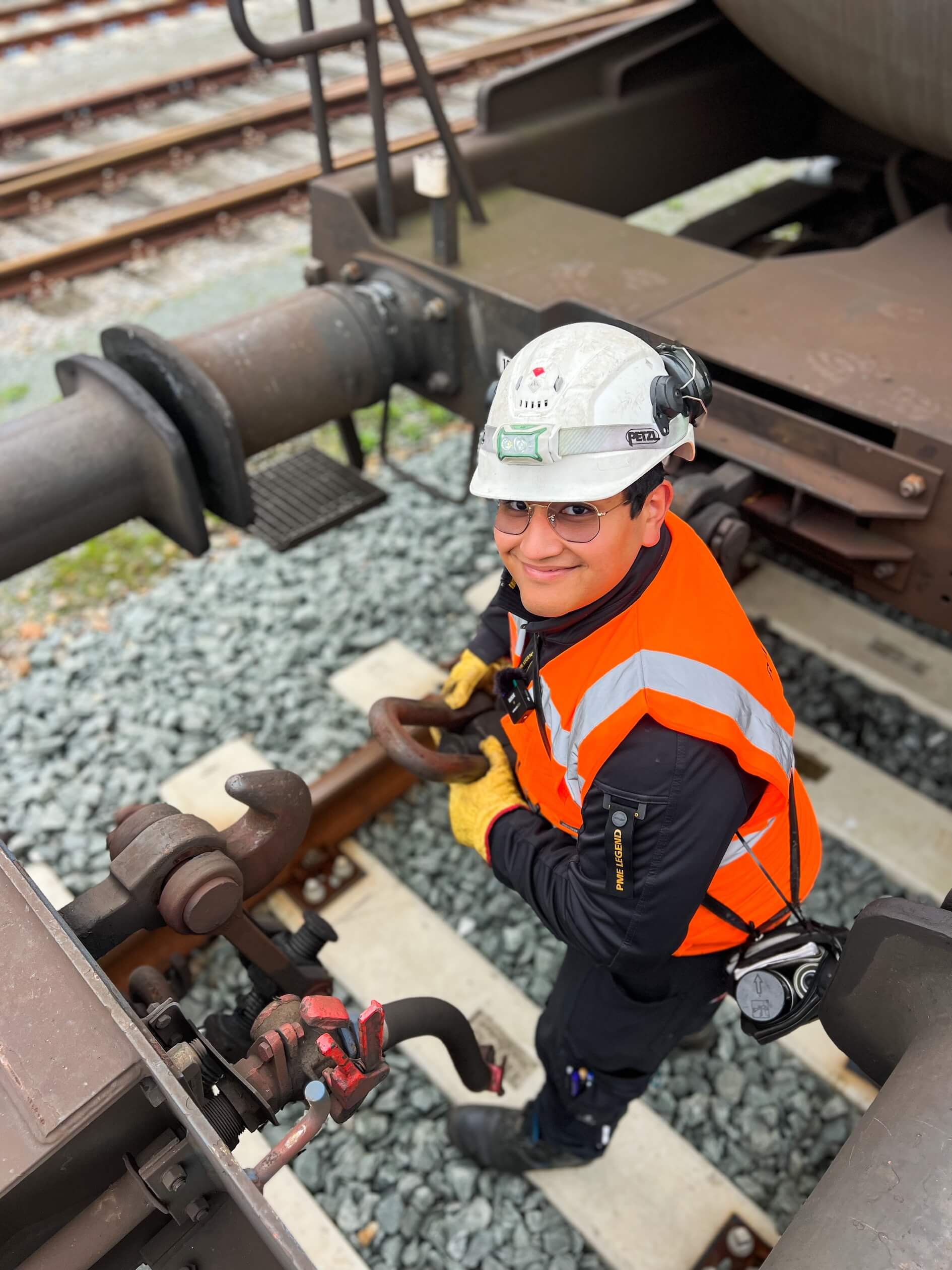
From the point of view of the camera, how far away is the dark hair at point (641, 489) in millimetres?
1723

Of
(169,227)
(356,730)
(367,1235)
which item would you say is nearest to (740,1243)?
(367,1235)

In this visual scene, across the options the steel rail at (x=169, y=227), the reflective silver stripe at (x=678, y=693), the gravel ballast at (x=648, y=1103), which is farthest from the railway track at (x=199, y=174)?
the reflective silver stripe at (x=678, y=693)

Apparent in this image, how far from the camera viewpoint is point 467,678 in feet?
8.18

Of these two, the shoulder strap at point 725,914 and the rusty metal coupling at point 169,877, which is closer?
the rusty metal coupling at point 169,877

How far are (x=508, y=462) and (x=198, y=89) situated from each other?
8.66 m

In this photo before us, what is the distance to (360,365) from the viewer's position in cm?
316

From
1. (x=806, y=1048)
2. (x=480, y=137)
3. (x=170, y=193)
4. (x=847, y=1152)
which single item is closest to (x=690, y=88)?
(x=480, y=137)

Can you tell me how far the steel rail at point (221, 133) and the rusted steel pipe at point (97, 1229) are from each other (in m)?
6.92

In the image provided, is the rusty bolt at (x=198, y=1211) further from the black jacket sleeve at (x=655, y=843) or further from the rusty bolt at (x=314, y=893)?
the rusty bolt at (x=314, y=893)

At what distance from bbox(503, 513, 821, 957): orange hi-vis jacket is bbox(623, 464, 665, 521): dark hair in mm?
152

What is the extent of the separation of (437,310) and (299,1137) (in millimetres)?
2492

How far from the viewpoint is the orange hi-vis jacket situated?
67.0 inches

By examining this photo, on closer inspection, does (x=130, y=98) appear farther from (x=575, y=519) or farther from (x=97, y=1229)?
(x=97, y=1229)

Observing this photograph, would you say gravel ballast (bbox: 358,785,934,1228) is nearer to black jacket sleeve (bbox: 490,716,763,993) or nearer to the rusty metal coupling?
black jacket sleeve (bbox: 490,716,763,993)
